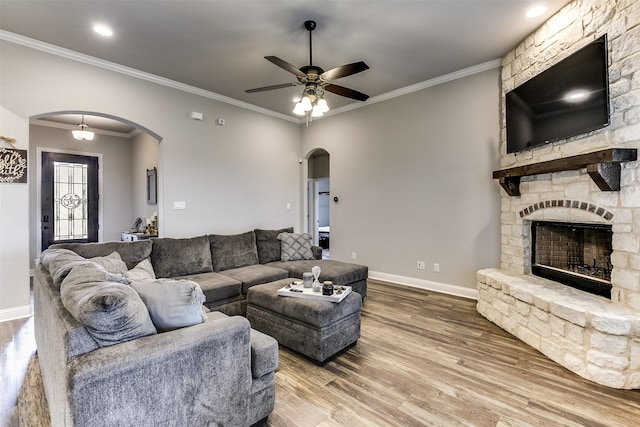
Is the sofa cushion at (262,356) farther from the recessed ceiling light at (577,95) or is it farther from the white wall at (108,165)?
the white wall at (108,165)

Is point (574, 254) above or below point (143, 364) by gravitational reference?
above

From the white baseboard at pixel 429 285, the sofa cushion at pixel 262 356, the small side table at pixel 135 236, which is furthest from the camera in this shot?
the small side table at pixel 135 236

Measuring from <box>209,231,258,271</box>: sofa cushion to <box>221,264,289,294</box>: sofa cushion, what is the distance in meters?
0.13

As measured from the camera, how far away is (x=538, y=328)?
266 centimetres

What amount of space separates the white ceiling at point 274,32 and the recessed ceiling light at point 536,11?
62 millimetres

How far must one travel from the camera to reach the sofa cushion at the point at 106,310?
1.22 meters

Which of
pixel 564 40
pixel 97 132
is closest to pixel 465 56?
pixel 564 40

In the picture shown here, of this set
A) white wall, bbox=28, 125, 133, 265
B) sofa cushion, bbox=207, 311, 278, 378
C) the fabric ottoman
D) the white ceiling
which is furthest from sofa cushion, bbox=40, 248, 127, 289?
white wall, bbox=28, 125, 133, 265

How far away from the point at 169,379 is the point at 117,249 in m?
2.39

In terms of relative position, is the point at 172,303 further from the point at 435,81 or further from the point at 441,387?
the point at 435,81

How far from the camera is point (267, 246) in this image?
457 cm

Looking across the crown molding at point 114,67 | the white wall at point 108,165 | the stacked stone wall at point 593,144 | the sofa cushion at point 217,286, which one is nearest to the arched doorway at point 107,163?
the white wall at point 108,165

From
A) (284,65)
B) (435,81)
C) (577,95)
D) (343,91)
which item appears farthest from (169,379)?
(435,81)

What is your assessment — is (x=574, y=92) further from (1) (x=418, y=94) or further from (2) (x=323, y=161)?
(2) (x=323, y=161)
